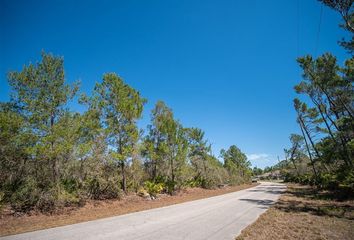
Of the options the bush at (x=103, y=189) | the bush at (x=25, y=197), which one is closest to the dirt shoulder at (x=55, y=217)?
the bush at (x=25, y=197)

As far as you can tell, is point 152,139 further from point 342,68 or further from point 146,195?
point 342,68

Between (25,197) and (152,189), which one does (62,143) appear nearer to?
(25,197)

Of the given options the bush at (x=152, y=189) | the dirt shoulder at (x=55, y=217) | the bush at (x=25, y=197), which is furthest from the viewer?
the bush at (x=152, y=189)

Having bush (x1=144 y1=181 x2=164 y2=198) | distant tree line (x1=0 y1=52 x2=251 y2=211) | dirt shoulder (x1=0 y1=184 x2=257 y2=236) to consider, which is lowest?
dirt shoulder (x1=0 y1=184 x2=257 y2=236)

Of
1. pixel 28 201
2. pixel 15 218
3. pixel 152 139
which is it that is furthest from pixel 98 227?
pixel 152 139

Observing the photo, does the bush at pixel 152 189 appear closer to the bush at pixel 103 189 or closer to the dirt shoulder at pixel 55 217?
the dirt shoulder at pixel 55 217

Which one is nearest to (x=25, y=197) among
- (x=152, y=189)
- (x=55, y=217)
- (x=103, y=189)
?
(x=55, y=217)

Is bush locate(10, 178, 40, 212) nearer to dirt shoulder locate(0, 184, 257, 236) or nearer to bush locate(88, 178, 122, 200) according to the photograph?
dirt shoulder locate(0, 184, 257, 236)

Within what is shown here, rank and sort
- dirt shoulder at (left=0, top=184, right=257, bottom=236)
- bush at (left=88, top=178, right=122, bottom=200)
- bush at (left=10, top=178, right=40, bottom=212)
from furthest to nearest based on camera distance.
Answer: bush at (left=88, top=178, right=122, bottom=200) → bush at (left=10, top=178, right=40, bottom=212) → dirt shoulder at (left=0, top=184, right=257, bottom=236)

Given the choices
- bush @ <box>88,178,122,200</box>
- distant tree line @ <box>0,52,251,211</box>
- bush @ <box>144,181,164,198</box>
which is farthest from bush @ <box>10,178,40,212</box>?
bush @ <box>144,181,164,198</box>

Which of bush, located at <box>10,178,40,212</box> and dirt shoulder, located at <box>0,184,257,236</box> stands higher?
bush, located at <box>10,178,40,212</box>

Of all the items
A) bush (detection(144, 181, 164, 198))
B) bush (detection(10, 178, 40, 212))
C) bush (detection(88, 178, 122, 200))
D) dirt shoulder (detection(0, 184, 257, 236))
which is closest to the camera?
dirt shoulder (detection(0, 184, 257, 236))

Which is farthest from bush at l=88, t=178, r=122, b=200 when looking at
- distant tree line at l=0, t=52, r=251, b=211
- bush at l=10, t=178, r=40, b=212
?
bush at l=10, t=178, r=40, b=212

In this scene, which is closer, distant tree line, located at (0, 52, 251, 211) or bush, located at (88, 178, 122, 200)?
distant tree line, located at (0, 52, 251, 211)
